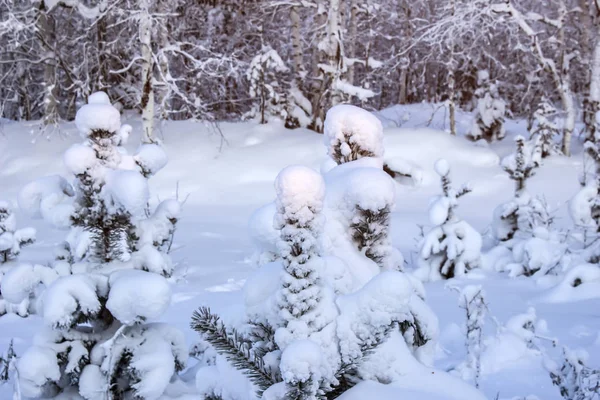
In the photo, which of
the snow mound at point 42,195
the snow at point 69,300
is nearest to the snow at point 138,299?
the snow at point 69,300

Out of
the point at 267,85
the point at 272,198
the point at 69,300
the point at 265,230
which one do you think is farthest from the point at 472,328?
the point at 267,85

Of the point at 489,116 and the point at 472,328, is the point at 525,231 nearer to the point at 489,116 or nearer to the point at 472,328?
the point at 472,328

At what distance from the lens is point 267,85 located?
15.3 meters

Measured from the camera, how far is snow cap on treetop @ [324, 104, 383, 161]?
2350 mm

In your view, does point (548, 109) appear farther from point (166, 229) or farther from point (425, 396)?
point (425, 396)

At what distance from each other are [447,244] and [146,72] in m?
7.95

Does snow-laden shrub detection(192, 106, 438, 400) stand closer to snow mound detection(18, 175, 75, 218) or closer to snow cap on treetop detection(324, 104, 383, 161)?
snow cap on treetop detection(324, 104, 383, 161)

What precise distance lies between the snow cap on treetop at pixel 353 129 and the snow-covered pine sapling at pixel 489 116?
1332 centimetres

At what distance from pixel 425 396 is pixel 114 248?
1.99 meters

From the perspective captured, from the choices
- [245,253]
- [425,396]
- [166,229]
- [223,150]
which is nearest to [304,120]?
[223,150]

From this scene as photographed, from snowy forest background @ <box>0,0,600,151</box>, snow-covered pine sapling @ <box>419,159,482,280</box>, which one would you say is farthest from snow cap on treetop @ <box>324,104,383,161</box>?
snowy forest background @ <box>0,0,600,151</box>

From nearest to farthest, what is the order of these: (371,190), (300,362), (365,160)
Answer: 1. (300,362)
2. (371,190)
3. (365,160)

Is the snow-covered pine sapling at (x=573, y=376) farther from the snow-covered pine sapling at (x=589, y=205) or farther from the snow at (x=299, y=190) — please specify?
the snow-covered pine sapling at (x=589, y=205)

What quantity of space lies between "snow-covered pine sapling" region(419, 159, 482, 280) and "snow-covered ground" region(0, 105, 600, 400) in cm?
28
